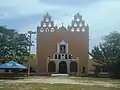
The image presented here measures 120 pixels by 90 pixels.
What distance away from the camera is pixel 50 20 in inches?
2771

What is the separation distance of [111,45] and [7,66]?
2023 cm

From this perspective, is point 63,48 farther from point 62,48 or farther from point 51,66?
point 51,66

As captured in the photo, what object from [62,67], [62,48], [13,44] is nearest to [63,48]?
[62,48]

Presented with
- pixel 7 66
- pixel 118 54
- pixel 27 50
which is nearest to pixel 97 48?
pixel 118 54

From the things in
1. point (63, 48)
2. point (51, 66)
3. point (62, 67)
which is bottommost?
point (62, 67)

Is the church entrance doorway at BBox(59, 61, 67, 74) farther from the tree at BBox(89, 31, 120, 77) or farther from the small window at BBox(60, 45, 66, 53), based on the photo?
Answer: the tree at BBox(89, 31, 120, 77)

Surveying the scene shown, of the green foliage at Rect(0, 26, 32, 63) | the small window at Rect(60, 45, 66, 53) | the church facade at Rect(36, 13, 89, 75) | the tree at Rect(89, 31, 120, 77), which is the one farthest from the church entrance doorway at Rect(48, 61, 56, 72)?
the tree at Rect(89, 31, 120, 77)

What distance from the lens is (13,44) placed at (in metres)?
61.7

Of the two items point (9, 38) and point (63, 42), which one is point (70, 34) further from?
point (9, 38)

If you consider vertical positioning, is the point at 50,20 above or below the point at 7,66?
above

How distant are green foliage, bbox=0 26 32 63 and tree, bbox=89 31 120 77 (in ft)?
45.9

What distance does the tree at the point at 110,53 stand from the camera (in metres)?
54.5

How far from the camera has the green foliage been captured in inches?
2427

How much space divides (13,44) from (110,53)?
1933 cm
